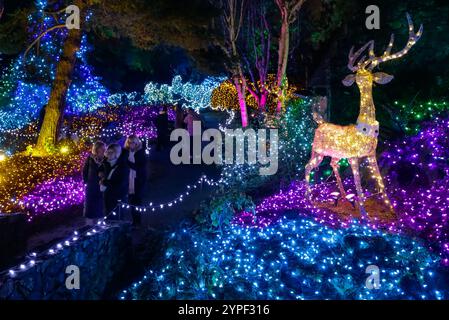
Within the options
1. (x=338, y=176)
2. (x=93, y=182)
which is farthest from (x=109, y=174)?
(x=338, y=176)

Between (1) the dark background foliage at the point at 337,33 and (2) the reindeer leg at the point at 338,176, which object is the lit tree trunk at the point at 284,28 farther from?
(2) the reindeer leg at the point at 338,176

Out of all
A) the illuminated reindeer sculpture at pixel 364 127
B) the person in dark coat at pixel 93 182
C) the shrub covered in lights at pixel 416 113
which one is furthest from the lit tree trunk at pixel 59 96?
the shrub covered in lights at pixel 416 113

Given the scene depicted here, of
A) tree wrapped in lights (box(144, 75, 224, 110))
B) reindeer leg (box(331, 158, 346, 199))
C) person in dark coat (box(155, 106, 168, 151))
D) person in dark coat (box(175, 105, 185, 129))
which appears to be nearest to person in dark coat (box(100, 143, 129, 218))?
reindeer leg (box(331, 158, 346, 199))

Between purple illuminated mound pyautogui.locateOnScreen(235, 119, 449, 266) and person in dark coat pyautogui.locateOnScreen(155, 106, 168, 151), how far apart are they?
254 inches

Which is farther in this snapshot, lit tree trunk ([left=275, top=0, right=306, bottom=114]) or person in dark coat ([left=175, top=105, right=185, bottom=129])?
person in dark coat ([left=175, top=105, right=185, bottom=129])

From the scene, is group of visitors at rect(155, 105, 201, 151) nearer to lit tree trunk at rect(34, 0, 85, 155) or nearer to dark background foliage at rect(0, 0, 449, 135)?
dark background foliage at rect(0, 0, 449, 135)

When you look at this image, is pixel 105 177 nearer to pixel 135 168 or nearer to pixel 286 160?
pixel 135 168

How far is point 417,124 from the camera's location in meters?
9.05

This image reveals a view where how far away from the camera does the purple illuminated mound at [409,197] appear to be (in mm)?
6250

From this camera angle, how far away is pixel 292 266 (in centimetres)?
549

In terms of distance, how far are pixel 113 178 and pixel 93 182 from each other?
1.13ft

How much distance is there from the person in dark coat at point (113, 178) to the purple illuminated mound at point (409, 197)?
2.30 meters

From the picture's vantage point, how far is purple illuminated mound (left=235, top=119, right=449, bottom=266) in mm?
6250

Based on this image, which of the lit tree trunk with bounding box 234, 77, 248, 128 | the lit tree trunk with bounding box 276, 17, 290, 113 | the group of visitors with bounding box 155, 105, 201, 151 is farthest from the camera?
the group of visitors with bounding box 155, 105, 201, 151
